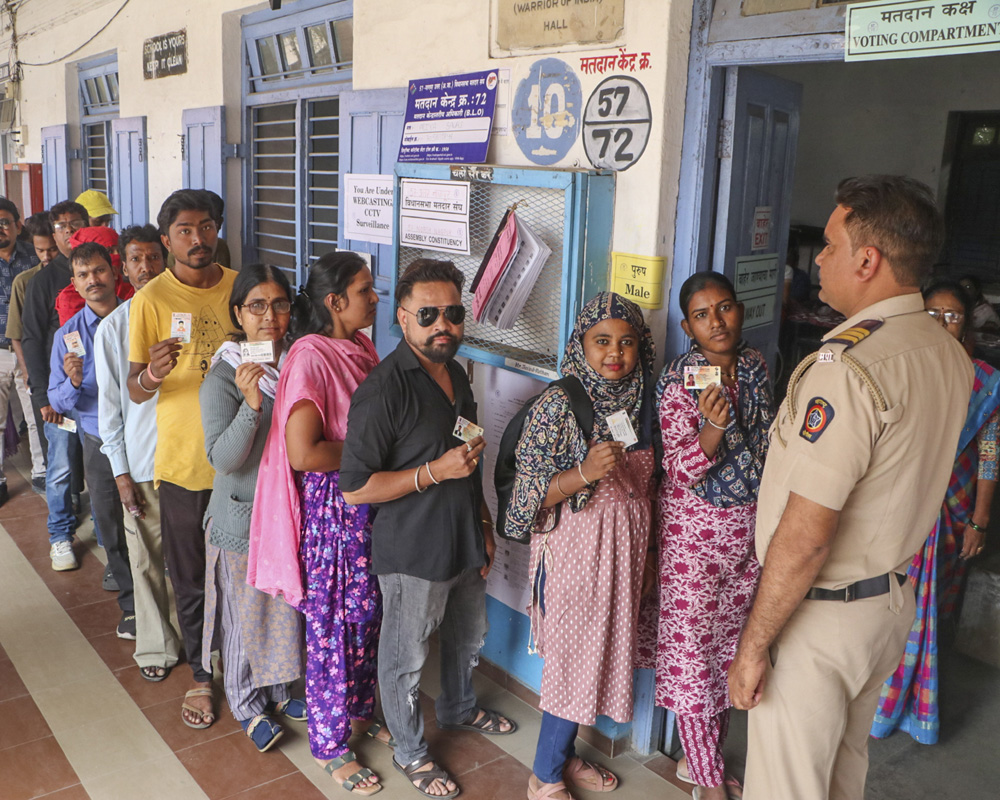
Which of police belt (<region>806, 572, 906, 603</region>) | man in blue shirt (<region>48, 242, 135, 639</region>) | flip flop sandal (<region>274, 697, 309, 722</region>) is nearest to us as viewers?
police belt (<region>806, 572, 906, 603</region>)

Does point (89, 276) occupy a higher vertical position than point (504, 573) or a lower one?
higher

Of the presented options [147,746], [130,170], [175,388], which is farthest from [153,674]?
[130,170]

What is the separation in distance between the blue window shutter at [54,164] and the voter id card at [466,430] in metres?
7.60

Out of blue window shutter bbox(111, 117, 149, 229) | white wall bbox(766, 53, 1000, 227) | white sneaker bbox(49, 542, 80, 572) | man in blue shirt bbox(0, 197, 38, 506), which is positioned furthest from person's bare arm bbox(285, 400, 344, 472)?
white wall bbox(766, 53, 1000, 227)

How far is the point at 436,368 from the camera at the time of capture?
2752 millimetres

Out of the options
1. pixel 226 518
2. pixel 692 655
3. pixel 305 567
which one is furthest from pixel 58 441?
pixel 692 655

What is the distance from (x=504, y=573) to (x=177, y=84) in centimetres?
446

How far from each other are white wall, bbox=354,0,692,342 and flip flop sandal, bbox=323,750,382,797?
1803 mm

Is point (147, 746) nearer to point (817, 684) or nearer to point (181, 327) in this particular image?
point (181, 327)

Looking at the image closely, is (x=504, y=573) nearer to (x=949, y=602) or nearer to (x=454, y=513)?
(x=454, y=513)

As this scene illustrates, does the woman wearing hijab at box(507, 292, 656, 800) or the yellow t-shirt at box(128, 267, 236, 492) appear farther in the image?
the yellow t-shirt at box(128, 267, 236, 492)

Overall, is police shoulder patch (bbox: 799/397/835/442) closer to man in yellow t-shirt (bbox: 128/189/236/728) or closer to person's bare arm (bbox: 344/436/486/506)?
person's bare arm (bbox: 344/436/486/506)

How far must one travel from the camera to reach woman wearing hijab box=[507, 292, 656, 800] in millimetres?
2592

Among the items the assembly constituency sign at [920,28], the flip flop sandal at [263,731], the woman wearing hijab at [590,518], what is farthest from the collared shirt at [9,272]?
the assembly constituency sign at [920,28]
